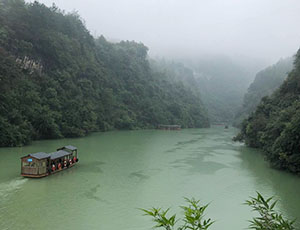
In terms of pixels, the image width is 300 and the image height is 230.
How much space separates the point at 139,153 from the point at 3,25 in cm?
2605

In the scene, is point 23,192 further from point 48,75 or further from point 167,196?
point 48,75

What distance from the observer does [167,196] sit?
12.9 metres

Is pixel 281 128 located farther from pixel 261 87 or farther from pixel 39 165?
pixel 261 87

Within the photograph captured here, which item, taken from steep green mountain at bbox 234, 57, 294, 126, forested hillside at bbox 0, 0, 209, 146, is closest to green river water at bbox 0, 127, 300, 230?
forested hillside at bbox 0, 0, 209, 146

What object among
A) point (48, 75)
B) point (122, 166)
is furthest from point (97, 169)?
point (48, 75)

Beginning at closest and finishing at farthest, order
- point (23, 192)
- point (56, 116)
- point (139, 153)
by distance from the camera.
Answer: point (23, 192), point (139, 153), point (56, 116)

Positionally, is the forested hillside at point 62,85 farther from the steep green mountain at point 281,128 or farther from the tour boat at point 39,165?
the steep green mountain at point 281,128

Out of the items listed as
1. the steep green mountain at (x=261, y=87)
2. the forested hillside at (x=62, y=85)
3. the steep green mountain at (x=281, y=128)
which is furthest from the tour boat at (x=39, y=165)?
the steep green mountain at (x=261, y=87)

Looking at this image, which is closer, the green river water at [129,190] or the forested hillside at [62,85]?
the green river water at [129,190]

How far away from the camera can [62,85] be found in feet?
136

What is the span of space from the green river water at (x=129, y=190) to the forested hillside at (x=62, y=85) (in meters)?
8.93

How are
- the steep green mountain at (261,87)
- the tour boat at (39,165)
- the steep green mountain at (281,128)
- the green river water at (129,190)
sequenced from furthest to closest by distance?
the steep green mountain at (261,87) → the steep green mountain at (281,128) → the tour boat at (39,165) → the green river water at (129,190)

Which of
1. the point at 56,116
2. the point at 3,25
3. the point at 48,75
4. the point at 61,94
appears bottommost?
the point at 56,116

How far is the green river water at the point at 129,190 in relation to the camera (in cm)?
984
